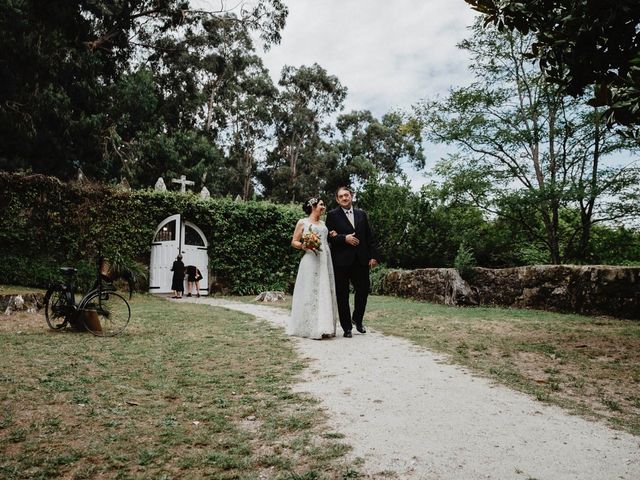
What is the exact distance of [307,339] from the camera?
6211mm

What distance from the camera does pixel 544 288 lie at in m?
10.3

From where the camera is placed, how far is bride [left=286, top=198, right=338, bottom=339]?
6.26 meters

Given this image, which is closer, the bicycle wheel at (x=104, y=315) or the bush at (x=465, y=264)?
the bicycle wheel at (x=104, y=315)

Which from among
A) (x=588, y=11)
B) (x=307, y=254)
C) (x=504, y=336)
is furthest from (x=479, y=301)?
(x=588, y=11)

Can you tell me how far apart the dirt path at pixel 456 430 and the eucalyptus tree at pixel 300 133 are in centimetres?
3633

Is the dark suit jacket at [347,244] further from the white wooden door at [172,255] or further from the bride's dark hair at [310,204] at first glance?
the white wooden door at [172,255]

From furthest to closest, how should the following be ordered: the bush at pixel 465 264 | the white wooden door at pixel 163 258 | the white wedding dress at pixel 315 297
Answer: the white wooden door at pixel 163 258, the bush at pixel 465 264, the white wedding dress at pixel 315 297

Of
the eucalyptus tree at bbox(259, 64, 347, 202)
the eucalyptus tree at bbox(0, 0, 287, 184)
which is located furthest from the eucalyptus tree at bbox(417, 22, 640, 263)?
the eucalyptus tree at bbox(259, 64, 347, 202)

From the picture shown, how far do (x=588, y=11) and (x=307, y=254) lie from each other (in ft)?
14.3

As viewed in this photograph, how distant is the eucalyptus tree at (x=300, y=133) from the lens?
40.5m

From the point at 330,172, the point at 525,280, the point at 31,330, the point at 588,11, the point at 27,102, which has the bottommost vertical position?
the point at 31,330

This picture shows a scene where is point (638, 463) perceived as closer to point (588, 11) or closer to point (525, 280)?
point (588, 11)

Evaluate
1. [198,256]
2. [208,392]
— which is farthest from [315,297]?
[198,256]

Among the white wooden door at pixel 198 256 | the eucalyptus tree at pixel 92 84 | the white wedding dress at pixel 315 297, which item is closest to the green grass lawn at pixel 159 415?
the white wedding dress at pixel 315 297
